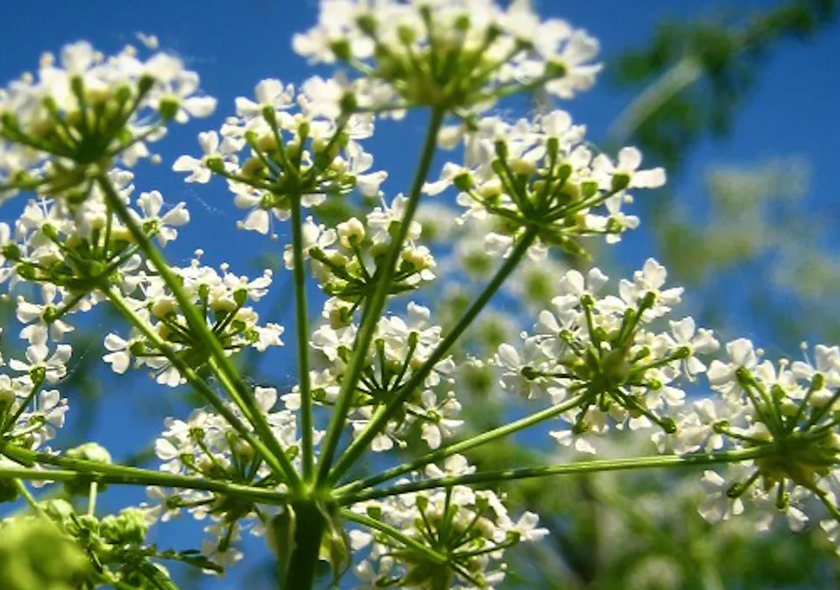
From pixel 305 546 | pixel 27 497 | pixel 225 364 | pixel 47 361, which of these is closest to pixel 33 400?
pixel 47 361

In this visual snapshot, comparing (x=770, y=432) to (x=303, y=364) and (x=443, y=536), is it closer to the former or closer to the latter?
(x=443, y=536)

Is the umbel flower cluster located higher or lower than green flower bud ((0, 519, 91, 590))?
higher

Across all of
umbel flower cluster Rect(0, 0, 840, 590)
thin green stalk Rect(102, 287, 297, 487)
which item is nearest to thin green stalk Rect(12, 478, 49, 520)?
umbel flower cluster Rect(0, 0, 840, 590)

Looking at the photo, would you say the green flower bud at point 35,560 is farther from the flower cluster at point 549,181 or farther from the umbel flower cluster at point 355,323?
the flower cluster at point 549,181

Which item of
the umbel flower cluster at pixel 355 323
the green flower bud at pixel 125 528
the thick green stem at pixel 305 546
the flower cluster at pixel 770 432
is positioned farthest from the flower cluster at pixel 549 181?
the green flower bud at pixel 125 528

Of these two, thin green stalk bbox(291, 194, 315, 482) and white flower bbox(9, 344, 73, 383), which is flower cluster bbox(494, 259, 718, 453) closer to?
thin green stalk bbox(291, 194, 315, 482)

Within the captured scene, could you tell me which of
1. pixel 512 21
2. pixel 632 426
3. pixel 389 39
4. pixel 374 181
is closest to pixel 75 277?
pixel 374 181

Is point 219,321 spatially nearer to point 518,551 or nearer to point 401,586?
point 401,586
